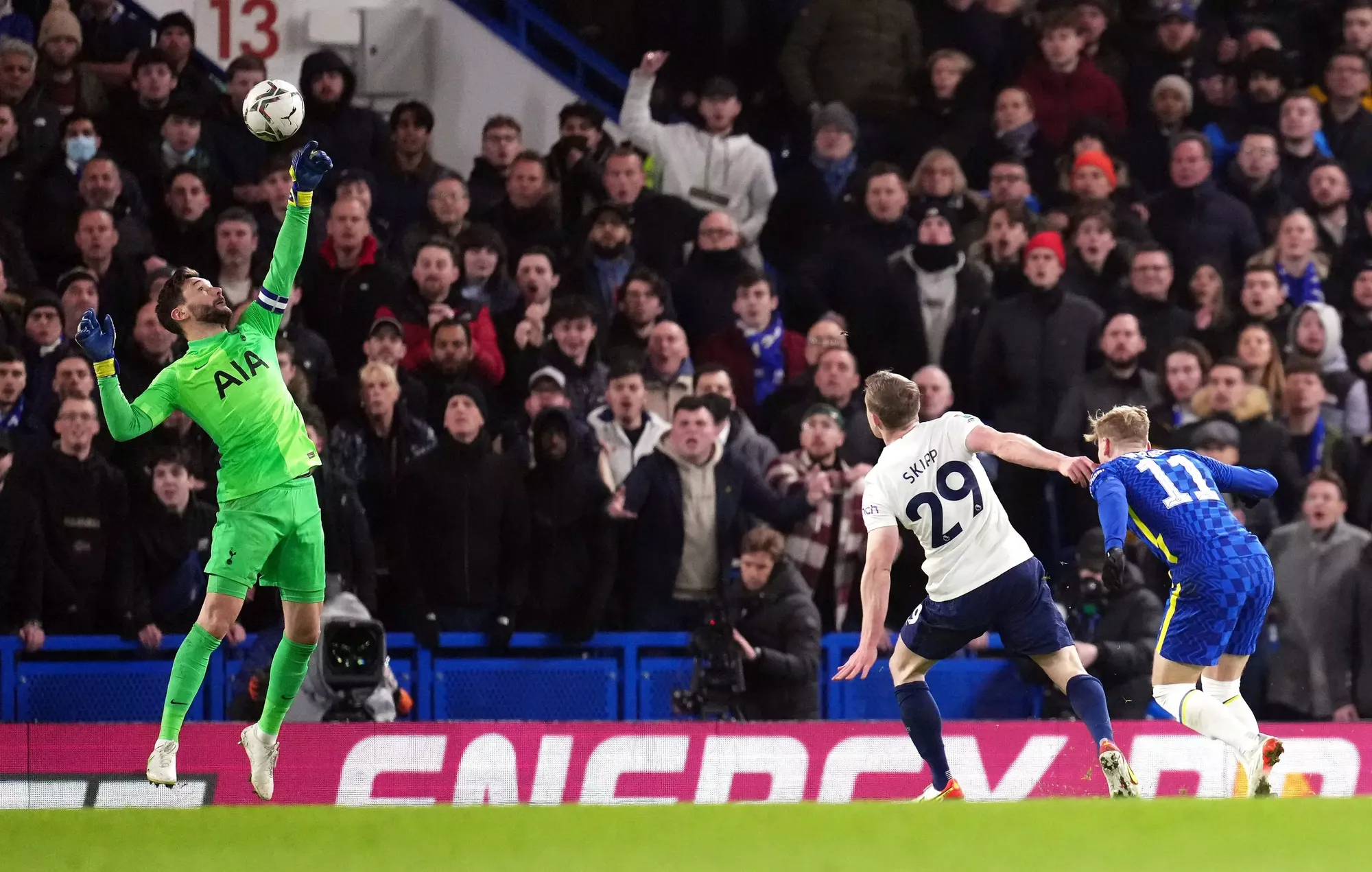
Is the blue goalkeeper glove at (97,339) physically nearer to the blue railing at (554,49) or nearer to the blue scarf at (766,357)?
the blue scarf at (766,357)

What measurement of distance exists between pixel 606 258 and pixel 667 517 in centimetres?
221

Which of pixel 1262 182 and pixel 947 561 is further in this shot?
pixel 1262 182

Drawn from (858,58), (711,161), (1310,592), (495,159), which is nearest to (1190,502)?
(1310,592)

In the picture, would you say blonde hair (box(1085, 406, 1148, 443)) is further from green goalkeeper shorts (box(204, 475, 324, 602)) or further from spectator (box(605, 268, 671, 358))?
spectator (box(605, 268, 671, 358))

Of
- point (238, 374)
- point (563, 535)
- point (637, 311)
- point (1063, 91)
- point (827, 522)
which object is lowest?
point (563, 535)

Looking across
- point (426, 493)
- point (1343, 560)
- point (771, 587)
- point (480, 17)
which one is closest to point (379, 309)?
point (426, 493)

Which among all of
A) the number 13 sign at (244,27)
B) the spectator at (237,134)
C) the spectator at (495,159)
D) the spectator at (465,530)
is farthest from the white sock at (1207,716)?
the number 13 sign at (244,27)

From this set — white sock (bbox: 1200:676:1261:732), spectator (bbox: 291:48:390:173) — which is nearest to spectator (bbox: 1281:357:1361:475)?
white sock (bbox: 1200:676:1261:732)

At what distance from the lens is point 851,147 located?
A: 44.8ft

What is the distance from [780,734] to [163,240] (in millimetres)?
5076

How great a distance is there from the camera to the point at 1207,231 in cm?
1358

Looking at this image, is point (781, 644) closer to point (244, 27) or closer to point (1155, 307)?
point (1155, 307)

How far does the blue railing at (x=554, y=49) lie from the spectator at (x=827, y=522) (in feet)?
15.3

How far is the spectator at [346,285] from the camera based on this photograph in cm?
1191
